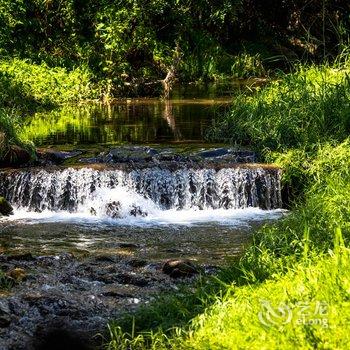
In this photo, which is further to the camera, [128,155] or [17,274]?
[128,155]

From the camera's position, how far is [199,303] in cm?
590

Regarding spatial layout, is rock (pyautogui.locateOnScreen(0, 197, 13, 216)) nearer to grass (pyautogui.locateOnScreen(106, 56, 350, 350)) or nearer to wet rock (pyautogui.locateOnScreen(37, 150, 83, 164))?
wet rock (pyautogui.locateOnScreen(37, 150, 83, 164))

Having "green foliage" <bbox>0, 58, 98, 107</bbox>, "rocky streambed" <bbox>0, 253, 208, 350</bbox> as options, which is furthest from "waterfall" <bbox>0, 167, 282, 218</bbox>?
"green foliage" <bbox>0, 58, 98, 107</bbox>

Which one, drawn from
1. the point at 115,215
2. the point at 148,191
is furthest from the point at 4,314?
the point at 148,191

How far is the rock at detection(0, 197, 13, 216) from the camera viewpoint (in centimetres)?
1038

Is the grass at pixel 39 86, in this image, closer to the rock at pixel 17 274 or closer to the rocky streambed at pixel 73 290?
the rocky streambed at pixel 73 290

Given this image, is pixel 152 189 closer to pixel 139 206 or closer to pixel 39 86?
pixel 139 206

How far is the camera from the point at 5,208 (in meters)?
10.4

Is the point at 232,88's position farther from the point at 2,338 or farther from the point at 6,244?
the point at 2,338

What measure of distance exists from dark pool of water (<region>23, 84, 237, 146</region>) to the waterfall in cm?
226

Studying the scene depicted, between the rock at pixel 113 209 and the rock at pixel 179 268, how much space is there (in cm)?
312

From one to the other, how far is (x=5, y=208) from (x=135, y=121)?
5.68 meters

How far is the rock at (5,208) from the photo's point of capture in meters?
10.4

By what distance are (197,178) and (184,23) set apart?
481 inches
